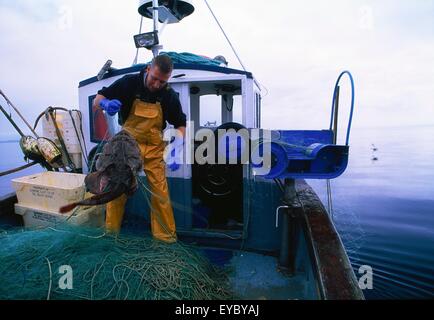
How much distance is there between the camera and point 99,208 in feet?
11.9

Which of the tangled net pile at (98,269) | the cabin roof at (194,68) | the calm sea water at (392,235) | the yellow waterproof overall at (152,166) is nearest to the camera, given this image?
the tangled net pile at (98,269)

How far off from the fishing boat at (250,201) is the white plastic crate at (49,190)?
0.62 feet

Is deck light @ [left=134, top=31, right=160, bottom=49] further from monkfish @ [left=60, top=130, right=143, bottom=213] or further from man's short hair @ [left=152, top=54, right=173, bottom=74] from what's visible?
A: monkfish @ [left=60, top=130, right=143, bottom=213]

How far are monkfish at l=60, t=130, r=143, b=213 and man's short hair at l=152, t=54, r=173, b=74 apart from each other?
28.9 inches

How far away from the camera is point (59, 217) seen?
339cm

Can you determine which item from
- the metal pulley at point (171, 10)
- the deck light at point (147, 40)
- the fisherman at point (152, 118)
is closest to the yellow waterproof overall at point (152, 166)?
the fisherman at point (152, 118)

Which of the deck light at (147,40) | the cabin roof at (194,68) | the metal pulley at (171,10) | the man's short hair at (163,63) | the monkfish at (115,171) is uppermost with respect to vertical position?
the metal pulley at (171,10)

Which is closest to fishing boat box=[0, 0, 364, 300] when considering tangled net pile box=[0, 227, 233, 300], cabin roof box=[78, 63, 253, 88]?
cabin roof box=[78, 63, 253, 88]

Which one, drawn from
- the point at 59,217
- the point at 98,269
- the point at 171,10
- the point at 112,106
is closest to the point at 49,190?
the point at 59,217

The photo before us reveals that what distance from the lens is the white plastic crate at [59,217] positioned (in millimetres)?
3312

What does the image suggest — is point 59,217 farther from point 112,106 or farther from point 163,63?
point 163,63

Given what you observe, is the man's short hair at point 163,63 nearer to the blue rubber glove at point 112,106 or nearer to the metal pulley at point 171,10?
the blue rubber glove at point 112,106
